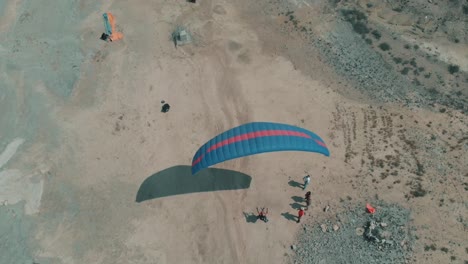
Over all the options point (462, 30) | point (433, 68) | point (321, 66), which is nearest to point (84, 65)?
point (321, 66)

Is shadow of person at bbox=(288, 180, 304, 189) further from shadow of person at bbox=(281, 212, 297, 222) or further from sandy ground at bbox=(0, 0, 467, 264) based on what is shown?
shadow of person at bbox=(281, 212, 297, 222)

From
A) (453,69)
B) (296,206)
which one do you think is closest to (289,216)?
(296,206)

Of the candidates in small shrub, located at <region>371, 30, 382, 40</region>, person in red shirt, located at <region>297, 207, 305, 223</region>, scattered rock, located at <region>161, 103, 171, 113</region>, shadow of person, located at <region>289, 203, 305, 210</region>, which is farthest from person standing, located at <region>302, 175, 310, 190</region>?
small shrub, located at <region>371, 30, 382, 40</region>

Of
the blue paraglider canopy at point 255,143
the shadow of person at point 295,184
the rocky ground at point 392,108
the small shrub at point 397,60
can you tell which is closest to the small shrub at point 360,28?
the rocky ground at point 392,108

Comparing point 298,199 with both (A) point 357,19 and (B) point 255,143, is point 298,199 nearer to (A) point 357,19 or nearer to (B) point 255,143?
(B) point 255,143

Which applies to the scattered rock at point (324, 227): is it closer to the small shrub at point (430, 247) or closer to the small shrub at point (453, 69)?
the small shrub at point (430, 247)
